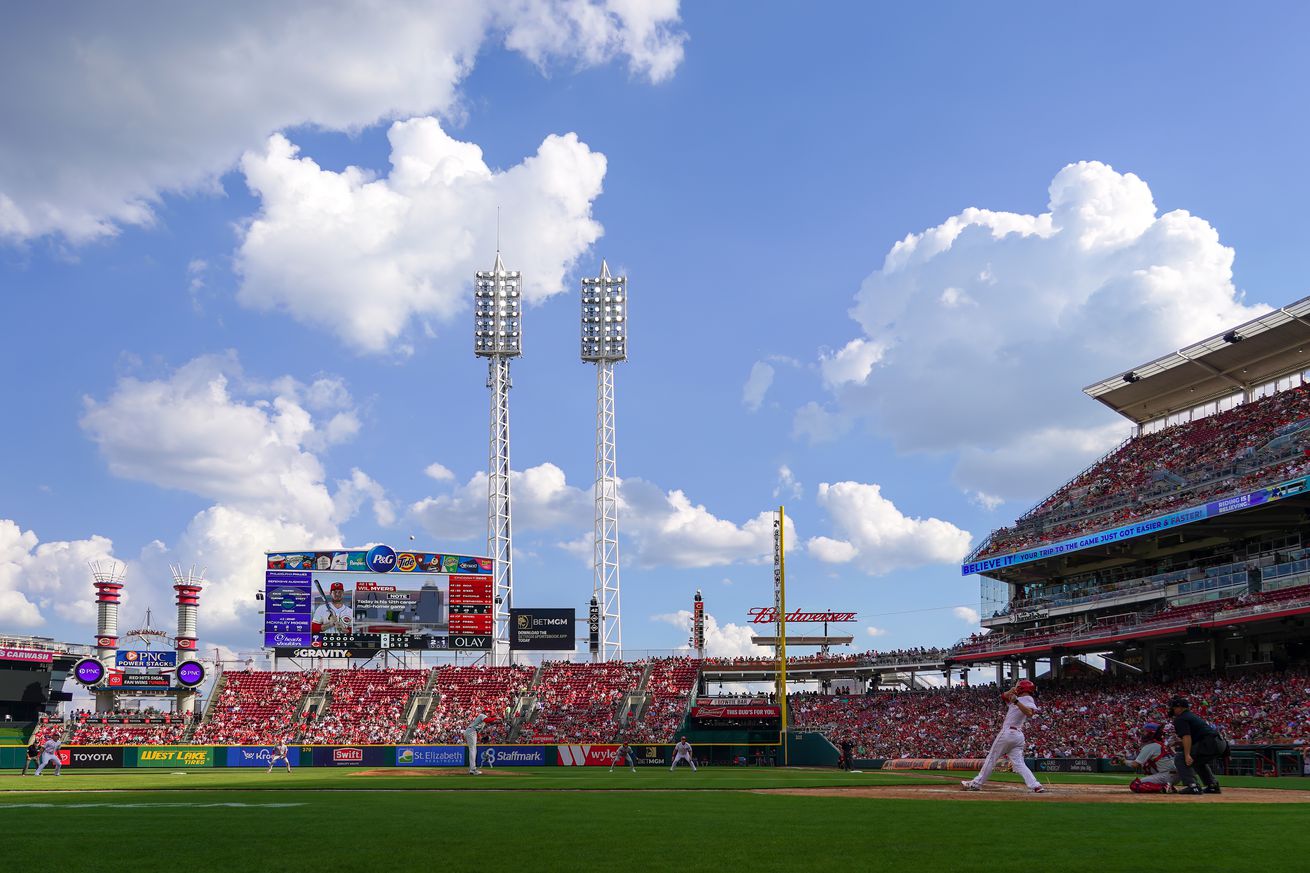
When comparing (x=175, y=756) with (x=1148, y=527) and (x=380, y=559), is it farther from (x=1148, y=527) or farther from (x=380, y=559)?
(x=1148, y=527)

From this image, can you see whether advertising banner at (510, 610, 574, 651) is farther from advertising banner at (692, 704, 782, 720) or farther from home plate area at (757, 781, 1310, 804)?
home plate area at (757, 781, 1310, 804)

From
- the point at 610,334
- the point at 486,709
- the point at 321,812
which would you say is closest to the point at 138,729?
the point at 486,709

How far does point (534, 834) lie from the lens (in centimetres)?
1144

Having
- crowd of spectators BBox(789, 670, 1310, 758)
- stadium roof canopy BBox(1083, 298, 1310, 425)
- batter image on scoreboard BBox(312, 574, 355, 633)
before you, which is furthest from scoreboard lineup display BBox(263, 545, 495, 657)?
stadium roof canopy BBox(1083, 298, 1310, 425)

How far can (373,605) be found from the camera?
223 feet

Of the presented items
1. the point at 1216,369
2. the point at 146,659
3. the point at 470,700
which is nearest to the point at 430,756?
the point at 470,700

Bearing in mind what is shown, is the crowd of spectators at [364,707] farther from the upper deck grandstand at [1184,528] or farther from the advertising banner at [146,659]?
the upper deck grandstand at [1184,528]

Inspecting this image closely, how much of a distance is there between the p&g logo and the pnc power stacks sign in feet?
55.2

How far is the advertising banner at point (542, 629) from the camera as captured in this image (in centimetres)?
7081

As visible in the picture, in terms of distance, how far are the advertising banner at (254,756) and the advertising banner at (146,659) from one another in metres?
17.4

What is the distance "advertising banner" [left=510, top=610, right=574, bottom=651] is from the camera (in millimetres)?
70812

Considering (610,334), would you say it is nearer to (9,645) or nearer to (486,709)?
(486,709)

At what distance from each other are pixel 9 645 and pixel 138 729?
16.4m

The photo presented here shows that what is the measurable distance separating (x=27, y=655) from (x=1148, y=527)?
68926 mm
